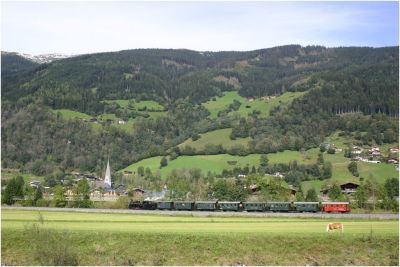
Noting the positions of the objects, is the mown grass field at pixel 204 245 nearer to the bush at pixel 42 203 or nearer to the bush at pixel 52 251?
the bush at pixel 52 251

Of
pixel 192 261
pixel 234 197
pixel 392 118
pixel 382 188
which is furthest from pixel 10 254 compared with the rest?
pixel 392 118

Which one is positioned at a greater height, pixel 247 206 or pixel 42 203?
pixel 247 206

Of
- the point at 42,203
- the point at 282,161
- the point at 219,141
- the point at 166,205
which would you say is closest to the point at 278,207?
the point at 166,205

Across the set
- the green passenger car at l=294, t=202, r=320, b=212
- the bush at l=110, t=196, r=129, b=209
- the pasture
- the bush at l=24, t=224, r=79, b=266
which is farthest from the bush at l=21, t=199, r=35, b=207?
the pasture

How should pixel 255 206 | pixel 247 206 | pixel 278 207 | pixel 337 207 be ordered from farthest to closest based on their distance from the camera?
pixel 247 206 → pixel 255 206 → pixel 278 207 → pixel 337 207

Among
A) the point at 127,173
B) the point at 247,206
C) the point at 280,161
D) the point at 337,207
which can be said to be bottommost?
the point at 127,173

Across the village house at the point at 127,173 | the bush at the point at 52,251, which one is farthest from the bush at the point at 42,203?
the village house at the point at 127,173

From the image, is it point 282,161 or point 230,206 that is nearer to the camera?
point 230,206

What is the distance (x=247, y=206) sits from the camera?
88812 mm

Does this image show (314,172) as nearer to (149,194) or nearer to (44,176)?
(149,194)

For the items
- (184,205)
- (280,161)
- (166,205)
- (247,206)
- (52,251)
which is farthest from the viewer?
(280,161)

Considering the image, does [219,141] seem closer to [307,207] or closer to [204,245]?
[307,207]

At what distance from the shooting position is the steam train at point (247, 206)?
83812 mm

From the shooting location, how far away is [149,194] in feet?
447
